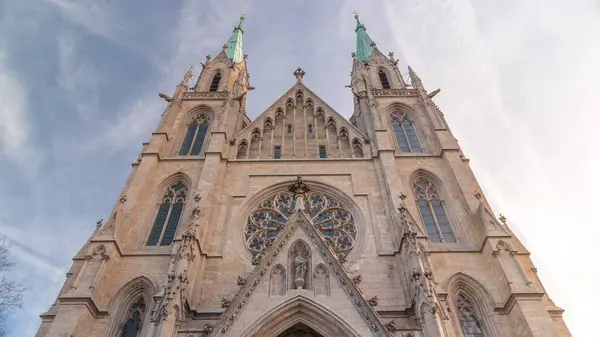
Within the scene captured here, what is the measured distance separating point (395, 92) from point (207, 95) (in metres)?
10.7

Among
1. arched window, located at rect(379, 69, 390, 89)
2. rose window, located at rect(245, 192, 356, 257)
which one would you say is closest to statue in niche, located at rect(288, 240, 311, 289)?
rose window, located at rect(245, 192, 356, 257)

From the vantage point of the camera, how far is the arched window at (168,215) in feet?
53.4

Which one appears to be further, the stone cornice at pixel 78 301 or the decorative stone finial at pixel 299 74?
the decorative stone finial at pixel 299 74

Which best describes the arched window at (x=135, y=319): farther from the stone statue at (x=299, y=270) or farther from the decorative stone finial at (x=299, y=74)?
the decorative stone finial at (x=299, y=74)

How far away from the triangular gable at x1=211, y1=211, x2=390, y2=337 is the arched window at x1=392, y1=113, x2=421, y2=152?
31.1 feet

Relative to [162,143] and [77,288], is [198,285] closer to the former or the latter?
[77,288]

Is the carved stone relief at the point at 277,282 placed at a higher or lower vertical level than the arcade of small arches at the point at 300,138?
lower

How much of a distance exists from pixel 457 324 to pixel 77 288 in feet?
38.7

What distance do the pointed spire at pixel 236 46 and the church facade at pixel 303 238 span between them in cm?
906

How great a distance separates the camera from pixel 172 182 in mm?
18656

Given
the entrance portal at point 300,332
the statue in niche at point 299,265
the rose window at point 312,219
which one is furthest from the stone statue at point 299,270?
the rose window at point 312,219

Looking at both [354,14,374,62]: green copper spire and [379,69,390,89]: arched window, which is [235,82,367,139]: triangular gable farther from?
[354,14,374,62]: green copper spire

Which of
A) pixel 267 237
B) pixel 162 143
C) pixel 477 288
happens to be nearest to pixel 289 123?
pixel 162 143

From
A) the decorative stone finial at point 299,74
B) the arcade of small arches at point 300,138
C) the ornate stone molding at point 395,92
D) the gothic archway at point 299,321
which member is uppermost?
the decorative stone finial at point 299,74
